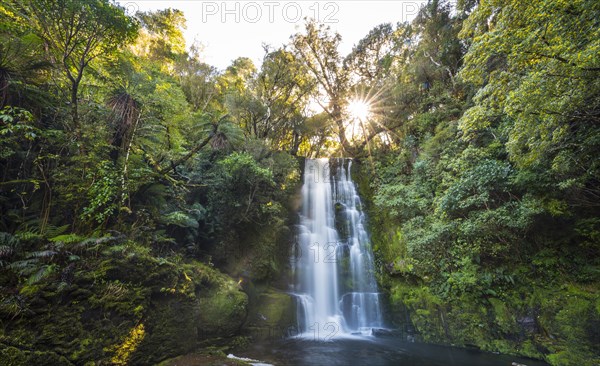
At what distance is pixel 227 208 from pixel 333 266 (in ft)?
17.9

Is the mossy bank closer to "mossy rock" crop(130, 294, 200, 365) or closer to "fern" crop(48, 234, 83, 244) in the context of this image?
"mossy rock" crop(130, 294, 200, 365)

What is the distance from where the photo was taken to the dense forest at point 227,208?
4.67m

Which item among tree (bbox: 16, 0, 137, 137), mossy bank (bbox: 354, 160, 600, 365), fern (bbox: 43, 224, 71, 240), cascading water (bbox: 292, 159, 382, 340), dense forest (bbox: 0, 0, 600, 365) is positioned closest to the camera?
dense forest (bbox: 0, 0, 600, 365)

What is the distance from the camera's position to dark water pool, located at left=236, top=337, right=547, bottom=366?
6.73 m

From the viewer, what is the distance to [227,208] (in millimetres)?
9984

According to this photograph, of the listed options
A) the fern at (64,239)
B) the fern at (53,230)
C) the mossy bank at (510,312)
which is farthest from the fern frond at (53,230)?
the mossy bank at (510,312)

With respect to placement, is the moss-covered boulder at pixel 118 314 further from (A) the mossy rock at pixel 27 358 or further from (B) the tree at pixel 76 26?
(B) the tree at pixel 76 26

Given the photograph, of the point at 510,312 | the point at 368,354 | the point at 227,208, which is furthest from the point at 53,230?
the point at 510,312

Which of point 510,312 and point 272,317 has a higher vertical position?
point 510,312

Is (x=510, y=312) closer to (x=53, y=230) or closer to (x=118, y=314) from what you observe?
(x=118, y=314)

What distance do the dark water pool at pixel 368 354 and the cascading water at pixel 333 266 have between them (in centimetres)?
113

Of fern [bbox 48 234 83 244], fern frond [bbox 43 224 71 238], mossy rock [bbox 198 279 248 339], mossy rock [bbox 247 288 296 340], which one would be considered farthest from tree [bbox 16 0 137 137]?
mossy rock [bbox 247 288 296 340]

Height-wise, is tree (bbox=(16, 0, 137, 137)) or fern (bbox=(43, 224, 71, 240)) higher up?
tree (bbox=(16, 0, 137, 137))

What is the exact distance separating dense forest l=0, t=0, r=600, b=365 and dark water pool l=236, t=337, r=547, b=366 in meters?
0.47
